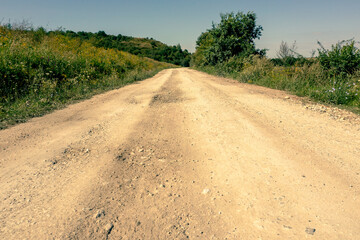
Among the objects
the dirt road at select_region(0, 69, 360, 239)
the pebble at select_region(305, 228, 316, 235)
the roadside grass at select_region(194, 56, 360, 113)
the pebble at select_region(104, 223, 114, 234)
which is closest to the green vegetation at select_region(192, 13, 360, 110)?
the roadside grass at select_region(194, 56, 360, 113)

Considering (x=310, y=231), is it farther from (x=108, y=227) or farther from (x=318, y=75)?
(x=318, y=75)

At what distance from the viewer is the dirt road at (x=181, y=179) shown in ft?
5.57

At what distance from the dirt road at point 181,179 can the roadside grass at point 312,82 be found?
2.52m

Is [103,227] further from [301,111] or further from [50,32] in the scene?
[50,32]

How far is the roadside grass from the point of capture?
6359mm

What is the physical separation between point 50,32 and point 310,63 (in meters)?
14.8

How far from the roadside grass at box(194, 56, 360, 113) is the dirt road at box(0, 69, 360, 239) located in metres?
2.52

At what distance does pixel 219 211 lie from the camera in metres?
1.88

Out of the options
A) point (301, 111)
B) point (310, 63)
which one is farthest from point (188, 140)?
point (310, 63)

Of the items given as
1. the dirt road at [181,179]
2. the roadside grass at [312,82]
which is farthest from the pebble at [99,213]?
the roadside grass at [312,82]

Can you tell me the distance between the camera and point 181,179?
2.35 meters

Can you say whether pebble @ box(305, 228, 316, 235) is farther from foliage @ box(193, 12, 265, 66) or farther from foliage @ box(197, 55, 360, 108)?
foliage @ box(193, 12, 265, 66)

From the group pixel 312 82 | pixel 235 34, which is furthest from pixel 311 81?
pixel 235 34

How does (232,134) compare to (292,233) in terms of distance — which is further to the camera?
(232,134)
